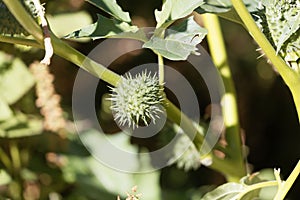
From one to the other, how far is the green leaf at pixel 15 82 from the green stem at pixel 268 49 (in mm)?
818

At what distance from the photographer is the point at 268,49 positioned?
966 millimetres

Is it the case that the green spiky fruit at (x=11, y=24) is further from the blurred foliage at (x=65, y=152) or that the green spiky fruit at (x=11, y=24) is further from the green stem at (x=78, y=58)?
the blurred foliage at (x=65, y=152)

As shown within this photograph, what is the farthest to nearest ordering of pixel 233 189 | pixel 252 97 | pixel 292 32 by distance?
pixel 252 97 → pixel 233 189 → pixel 292 32

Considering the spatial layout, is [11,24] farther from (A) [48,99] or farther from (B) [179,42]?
(A) [48,99]

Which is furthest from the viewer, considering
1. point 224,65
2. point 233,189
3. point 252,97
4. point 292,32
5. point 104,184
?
point 252,97

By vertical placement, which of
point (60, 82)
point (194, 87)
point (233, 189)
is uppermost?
point (60, 82)

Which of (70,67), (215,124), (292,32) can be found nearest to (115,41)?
(70,67)

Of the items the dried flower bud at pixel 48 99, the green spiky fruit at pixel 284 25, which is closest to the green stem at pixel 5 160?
the dried flower bud at pixel 48 99

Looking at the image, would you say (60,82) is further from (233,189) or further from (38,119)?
(233,189)

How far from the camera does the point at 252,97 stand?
6.65 feet

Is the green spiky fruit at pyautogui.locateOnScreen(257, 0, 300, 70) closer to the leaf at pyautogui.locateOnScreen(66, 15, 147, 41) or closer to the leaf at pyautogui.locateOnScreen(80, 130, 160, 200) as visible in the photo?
the leaf at pyautogui.locateOnScreen(66, 15, 147, 41)

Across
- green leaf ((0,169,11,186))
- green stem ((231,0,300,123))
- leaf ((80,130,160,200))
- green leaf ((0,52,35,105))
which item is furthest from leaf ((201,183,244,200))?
green leaf ((0,52,35,105))

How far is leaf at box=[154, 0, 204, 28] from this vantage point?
3.44ft

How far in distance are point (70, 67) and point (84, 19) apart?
188 millimetres
